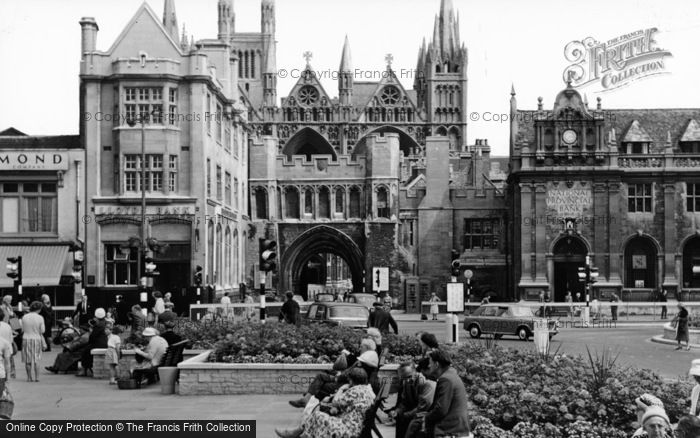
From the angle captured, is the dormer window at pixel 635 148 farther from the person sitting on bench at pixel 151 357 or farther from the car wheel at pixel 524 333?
the person sitting on bench at pixel 151 357

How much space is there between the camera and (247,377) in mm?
20016

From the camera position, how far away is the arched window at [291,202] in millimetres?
67438

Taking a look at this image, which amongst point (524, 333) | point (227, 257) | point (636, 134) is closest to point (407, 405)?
point (524, 333)

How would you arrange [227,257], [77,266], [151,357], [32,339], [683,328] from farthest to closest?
[227,257] < [77,266] < [683,328] < [32,339] < [151,357]

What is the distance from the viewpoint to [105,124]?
46781 millimetres

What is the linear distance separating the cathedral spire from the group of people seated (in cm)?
9916

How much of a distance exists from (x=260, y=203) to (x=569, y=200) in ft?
61.5

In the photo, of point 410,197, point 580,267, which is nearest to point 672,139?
point 580,267

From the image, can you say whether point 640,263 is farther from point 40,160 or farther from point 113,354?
point 113,354

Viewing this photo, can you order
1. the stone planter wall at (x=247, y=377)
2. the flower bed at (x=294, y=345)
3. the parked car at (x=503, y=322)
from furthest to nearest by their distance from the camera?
the parked car at (x=503, y=322) → the flower bed at (x=294, y=345) → the stone planter wall at (x=247, y=377)

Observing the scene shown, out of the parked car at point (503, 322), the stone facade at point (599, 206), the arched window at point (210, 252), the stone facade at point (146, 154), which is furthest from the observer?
the stone facade at point (599, 206)

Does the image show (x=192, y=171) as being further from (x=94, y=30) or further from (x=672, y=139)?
(x=672, y=139)

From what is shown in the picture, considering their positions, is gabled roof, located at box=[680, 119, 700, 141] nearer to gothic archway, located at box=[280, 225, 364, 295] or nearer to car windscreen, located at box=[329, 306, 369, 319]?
gothic archway, located at box=[280, 225, 364, 295]

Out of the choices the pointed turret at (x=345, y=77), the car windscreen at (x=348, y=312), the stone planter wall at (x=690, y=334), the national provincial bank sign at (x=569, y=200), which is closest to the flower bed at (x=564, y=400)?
the car windscreen at (x=348, y=312)
